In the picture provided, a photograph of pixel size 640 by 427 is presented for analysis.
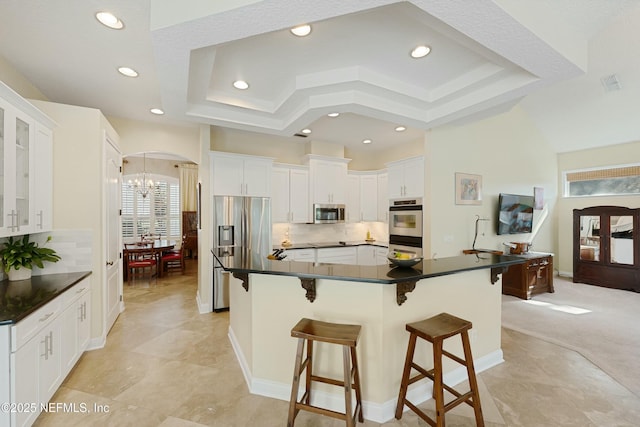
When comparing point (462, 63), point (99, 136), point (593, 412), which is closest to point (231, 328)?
point (99, 136)

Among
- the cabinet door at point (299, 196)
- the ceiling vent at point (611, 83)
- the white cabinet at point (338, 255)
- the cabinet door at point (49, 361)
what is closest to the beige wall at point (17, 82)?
the cabinet door at point (49, 361)

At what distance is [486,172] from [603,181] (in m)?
3.09

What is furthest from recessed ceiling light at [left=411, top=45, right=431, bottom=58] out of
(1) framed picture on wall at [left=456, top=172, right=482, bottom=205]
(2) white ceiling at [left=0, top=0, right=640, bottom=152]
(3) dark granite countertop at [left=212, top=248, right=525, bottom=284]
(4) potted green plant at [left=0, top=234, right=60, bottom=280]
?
(4) potted green plant at [left=0, top=234, right=60, bottom=280]

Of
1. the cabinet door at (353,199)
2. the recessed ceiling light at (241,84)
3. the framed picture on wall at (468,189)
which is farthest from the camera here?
the cabinet door at (353,199)

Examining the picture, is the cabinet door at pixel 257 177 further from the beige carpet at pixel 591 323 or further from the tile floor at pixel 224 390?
the beige carpet at pixel 591 323

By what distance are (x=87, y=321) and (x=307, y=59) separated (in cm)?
356

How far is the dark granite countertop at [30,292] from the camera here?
1.79 meters

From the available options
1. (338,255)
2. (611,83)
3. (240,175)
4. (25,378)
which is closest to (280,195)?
(240,175)

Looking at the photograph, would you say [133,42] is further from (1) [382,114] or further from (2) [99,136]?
(1) [382,114]

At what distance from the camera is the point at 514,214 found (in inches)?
213

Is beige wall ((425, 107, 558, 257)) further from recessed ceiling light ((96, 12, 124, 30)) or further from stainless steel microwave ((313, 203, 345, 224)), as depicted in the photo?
recessed ceiling light ((96, 12, 124, 30))

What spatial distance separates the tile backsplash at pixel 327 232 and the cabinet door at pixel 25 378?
3564mm

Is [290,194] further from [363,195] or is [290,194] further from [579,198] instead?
[579,198]

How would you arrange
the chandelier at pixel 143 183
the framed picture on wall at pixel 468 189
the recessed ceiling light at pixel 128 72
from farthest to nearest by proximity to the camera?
the chandelier at pixel 143 183, the framed picture on wall at pixel 468 189, the recessed ceiling light at pixel 128 72
